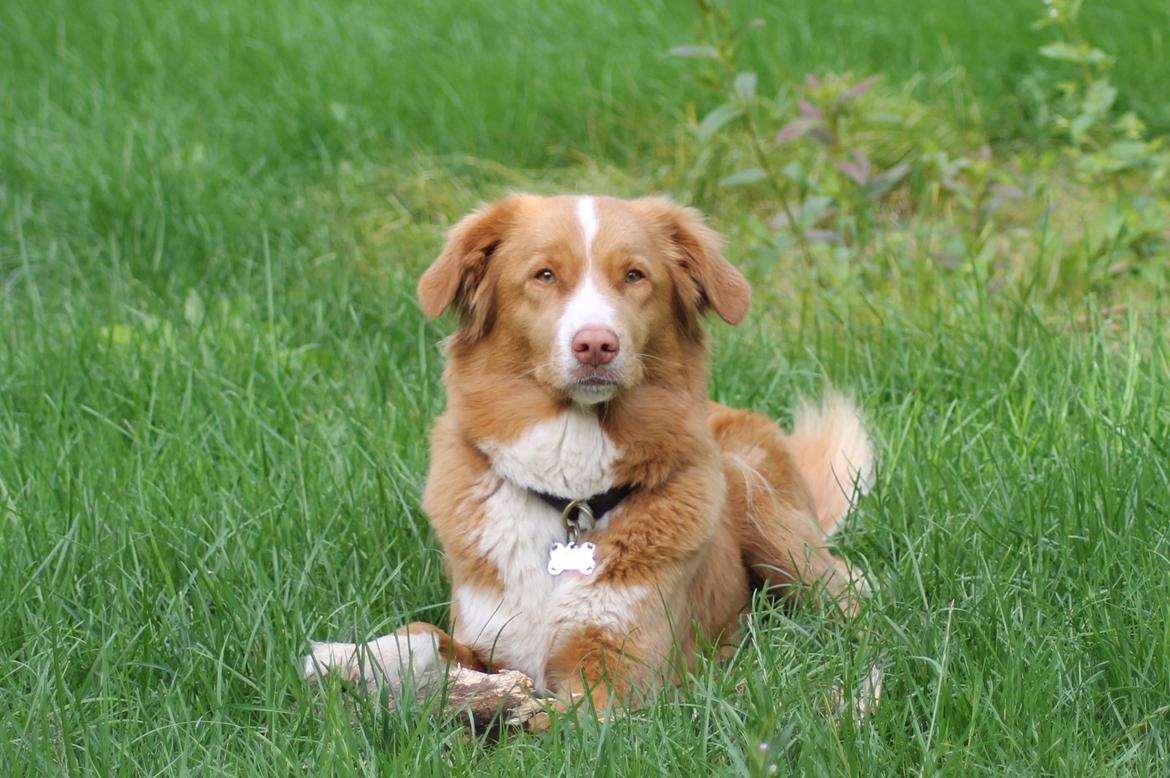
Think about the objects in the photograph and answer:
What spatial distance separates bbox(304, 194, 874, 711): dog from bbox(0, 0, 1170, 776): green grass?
17 centimetres

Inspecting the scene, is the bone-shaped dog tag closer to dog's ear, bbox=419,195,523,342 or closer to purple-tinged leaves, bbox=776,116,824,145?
dog's ear, bbox=419,195,523,342

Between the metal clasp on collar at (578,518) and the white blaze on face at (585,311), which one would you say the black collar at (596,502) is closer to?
the metal clasp on collar at (578,518)

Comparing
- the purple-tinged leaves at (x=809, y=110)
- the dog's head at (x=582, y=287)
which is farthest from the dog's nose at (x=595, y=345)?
the purple-tinged leaves at (x=809, y=110)

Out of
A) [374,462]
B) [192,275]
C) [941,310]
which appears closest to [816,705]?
[374,462]

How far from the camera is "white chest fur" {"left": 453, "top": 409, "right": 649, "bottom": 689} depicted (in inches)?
126

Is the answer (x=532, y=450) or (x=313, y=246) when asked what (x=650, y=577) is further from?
(x=313, y=246)

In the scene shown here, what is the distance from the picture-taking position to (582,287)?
322 cm

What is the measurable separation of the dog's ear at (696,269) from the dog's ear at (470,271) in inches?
13.2

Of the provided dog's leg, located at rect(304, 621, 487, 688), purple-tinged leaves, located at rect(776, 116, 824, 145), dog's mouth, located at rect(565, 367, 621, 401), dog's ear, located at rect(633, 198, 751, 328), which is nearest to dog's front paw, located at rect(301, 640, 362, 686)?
dog's leg, located at rect(304, 621, 487, 688)

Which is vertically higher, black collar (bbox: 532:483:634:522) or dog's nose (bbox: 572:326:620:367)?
dog's nose (bbox: 572:326:620:367)

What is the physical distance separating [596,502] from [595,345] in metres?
0.42

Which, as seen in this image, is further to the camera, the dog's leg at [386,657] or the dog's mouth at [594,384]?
the dog's mouth at [594,384]

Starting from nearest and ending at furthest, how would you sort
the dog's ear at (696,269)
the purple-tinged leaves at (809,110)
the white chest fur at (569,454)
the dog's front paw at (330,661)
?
the dog's front paw at (330,661) → the white chest fur at (569,454) → the dog's ear at (696,269) → the purple-tinged leaves at (809,110)

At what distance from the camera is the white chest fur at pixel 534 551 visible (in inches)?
126
